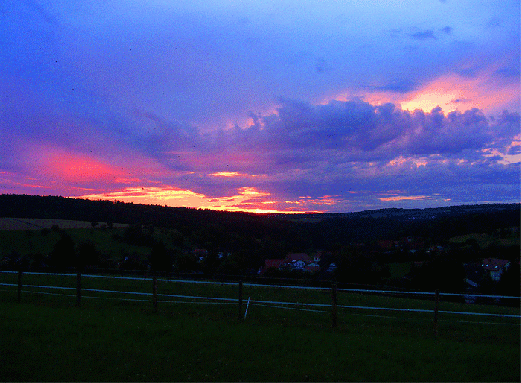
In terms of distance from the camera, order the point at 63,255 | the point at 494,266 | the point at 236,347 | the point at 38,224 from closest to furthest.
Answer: the point at 236,347
the point at 494,266
the point at 63,255
the point at 38,224

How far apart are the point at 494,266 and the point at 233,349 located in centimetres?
3366

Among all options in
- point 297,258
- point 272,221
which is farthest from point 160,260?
point 272,221

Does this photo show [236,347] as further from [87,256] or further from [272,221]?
[272,221]

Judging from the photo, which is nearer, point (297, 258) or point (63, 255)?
point (63, 255)

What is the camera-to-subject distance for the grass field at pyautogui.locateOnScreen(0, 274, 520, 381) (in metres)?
5.96

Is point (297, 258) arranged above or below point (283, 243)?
below

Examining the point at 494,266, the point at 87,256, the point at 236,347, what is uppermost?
the point at 236,347

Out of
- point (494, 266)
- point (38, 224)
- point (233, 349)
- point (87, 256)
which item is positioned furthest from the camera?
point (38, 224)

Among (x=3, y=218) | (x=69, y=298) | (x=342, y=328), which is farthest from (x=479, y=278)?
(x=3, y=218)

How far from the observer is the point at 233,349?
7.14 metres

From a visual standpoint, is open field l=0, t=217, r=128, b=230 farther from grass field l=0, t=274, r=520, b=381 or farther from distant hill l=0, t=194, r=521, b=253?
grass field l=0, t=274, r=520, b=381

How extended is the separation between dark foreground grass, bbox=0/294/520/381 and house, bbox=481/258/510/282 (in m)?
24.0

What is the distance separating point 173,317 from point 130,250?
4742 cm

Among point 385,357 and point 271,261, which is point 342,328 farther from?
point 271,261
